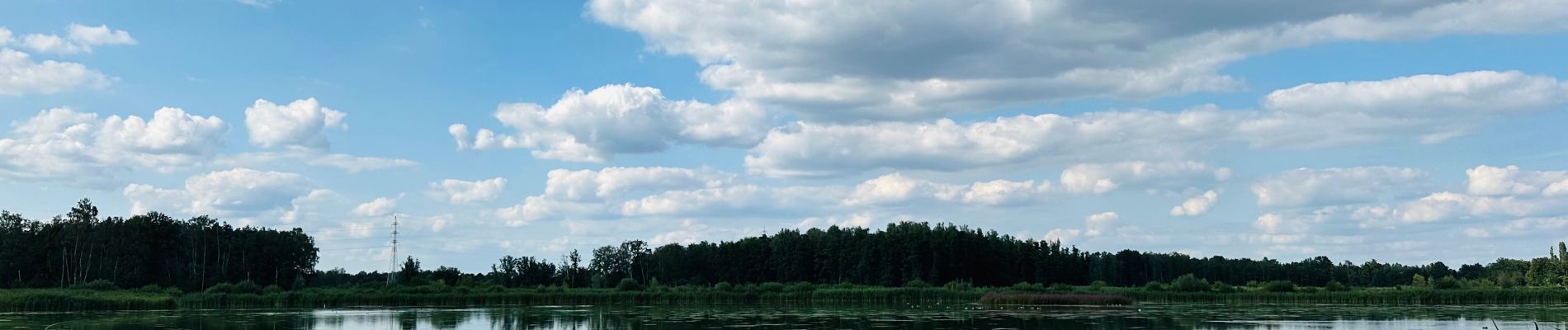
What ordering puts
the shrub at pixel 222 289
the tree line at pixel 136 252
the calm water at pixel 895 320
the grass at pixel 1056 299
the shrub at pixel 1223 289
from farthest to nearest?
the tree line at pixel 136 252 < the shrub at pixel 222 289 < the shrub at pixel 1223 289 < the grass at pixel 1056 299 < the calm water at pixel 895 320

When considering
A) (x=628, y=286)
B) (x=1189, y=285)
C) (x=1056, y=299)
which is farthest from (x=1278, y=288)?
(x=628, y=286)

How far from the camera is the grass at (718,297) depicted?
210ft

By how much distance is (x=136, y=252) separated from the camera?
97688 millimetres

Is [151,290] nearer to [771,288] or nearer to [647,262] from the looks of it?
[771,288]

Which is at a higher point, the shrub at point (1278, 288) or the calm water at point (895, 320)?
the shrub at point (1278, 288)

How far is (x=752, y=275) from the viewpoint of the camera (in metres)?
129

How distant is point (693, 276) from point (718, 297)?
1626 inches

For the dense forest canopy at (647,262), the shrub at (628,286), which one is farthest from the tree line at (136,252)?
the shrub at (628,286)

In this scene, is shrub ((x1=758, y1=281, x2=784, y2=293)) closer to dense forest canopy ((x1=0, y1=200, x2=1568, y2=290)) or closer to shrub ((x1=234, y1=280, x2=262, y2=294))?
dense forest canopy ((x1=0, y1=200, x2=1568, y2=290))

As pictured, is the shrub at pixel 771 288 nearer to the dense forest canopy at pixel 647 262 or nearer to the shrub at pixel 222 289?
the dense forest canopy at pixel 647 262

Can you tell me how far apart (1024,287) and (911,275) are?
23.5 meters

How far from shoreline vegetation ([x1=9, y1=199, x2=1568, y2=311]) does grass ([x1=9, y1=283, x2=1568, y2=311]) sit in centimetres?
14

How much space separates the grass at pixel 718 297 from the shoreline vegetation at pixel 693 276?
0.14m

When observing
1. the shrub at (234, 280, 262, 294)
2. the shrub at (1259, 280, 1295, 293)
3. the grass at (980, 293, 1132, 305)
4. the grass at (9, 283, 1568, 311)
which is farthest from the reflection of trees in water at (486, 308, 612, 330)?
the shrub at (1259, 280, 1295, 293)
